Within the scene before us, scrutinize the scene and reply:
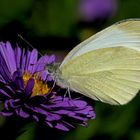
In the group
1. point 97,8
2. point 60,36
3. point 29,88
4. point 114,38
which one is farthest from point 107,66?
point 97,8

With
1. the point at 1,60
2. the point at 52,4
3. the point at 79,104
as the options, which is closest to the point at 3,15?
the point at 52,4

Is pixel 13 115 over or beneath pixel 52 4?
beneath

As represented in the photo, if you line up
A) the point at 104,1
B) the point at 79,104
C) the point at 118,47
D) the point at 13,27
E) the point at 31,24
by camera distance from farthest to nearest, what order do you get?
the point at 104,1 → the point at 31,24 → the point at 13,27 → the point at 118,47 → the point at 79,104

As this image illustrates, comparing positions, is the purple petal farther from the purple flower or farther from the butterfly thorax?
the butterfly thorax

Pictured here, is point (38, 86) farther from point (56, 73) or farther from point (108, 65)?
point (108, 65)

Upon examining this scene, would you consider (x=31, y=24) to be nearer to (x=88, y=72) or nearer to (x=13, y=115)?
(x=88, y=72)

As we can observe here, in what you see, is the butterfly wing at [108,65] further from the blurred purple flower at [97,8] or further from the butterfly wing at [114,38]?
the blurred purple flower at [97,8]

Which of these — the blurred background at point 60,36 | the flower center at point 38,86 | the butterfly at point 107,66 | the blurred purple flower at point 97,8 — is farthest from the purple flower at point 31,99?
the blurred purple flower at point 97,8
